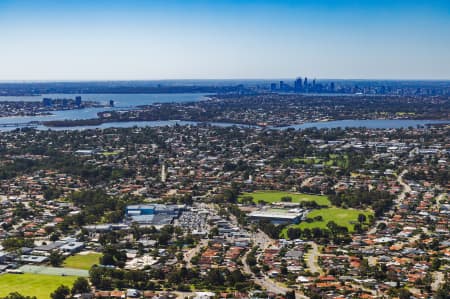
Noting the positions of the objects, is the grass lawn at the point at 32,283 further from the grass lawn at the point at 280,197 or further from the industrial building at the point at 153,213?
the grass lawn at the point at 280,197

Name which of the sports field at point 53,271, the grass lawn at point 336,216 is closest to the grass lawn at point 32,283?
the sports field at point 53,271

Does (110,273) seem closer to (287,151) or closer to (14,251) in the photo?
(14,251)

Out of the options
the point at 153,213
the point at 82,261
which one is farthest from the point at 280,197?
the point at 82,261

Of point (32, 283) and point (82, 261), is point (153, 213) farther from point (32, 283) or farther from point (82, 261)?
point (32, 283)

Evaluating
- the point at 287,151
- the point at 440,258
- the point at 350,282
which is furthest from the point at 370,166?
the point at 350,282

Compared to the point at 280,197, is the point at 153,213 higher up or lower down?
higher up

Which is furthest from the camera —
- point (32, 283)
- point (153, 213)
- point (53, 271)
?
point (153, 213)

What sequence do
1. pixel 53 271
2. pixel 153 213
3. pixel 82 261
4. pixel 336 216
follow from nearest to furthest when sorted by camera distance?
pixel 53 271, pixel 82 261, pixel 153 213, pixel 336 216

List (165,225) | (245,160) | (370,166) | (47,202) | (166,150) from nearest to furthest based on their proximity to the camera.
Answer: (165,225) → (47,202) → (370,166) → (245,160) → (166,150)
